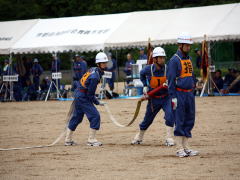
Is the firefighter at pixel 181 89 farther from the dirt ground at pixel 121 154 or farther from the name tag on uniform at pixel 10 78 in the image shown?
the name tag on uniform at pixel 10 78

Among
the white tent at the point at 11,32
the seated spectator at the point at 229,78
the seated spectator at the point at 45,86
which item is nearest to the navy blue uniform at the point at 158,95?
the seated spectator at the point at 229,78

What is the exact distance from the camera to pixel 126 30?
29.2 metres

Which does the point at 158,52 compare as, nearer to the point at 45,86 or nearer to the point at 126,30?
the point at 126,30

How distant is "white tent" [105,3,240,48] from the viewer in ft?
86.9

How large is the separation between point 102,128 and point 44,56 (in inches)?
1444

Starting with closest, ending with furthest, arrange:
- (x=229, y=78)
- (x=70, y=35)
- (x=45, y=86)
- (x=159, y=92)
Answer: (x=159, y=92), (x=229, y=78), (x=70, y=35), (x=45, y=86)

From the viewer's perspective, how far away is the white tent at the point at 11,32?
101 ft

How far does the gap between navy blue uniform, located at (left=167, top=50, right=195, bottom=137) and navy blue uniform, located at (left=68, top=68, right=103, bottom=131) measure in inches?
103

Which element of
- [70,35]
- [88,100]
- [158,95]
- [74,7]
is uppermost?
[74,7]

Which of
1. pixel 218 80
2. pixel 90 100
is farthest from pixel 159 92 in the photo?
pixel 218 80

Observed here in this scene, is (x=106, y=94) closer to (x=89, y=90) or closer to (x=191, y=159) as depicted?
(x=89, y=90)

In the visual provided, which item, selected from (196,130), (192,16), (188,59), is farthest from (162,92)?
(192,16)

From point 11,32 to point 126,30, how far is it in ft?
22.0

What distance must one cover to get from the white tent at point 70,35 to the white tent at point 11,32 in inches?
15.1
